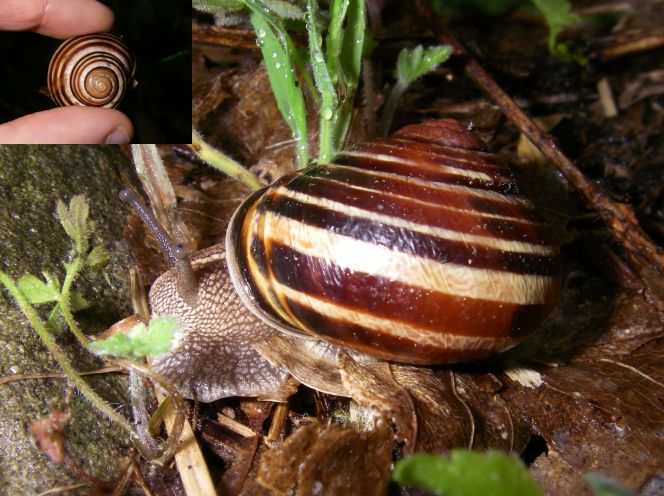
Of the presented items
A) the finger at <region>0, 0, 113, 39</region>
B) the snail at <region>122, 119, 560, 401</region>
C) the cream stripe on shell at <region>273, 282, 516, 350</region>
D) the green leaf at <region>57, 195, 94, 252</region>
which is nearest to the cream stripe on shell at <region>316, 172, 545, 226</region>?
the snail at <region>122, 119, 560, 401</region>

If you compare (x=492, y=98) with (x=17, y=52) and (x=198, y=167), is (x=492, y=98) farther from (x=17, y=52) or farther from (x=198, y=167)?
(x=17, y=52)

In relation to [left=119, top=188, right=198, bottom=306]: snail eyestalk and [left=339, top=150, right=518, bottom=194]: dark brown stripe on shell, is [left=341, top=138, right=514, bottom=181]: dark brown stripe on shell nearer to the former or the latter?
[left=339, top=150, right=518, bottom=194]: dark brown stripe on shell

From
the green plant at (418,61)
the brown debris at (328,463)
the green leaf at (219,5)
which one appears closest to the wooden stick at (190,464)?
the brown debris at (328,463)

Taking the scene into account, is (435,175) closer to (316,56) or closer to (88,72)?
(316,56)

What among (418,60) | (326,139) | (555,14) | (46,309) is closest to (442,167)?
(326,139)

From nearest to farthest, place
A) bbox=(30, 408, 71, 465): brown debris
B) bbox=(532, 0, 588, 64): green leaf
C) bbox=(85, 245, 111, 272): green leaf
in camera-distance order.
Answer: bbox=(30, 408, 71, 465): brown debris < bbox=(85, 245, 111, 272): green leaf < bbox=(532, 0, 588, 64): green leaf
